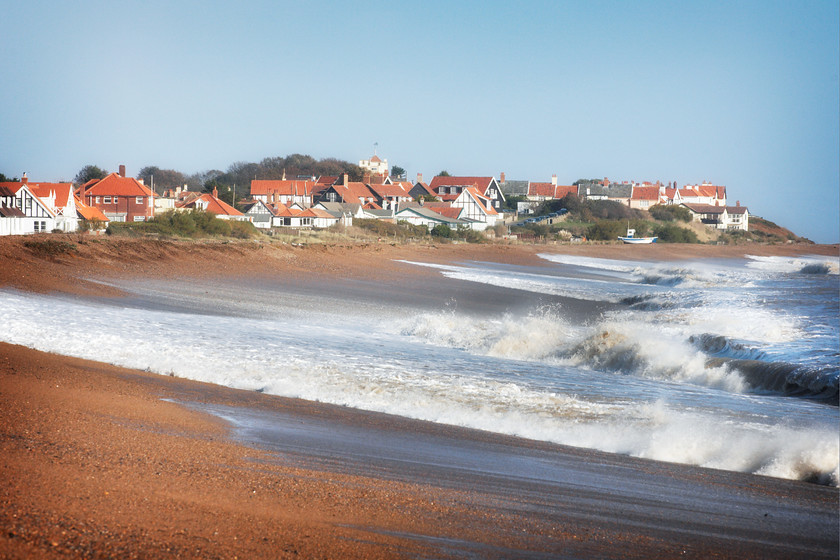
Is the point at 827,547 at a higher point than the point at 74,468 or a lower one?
lower

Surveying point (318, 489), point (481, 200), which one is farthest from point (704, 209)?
point (318, 489)

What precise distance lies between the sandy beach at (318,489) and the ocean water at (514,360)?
74cm

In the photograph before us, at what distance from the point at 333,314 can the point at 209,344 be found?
263 inches

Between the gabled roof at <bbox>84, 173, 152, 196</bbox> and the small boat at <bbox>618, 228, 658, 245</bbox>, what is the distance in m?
55.0

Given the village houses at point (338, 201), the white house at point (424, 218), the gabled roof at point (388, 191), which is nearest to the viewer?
the village houses at point (338, 201)

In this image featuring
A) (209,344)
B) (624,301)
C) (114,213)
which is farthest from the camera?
(114,213)

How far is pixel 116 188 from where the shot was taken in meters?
66.1

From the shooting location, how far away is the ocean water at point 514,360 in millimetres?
9117

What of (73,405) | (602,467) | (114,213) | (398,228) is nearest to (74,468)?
(73,405)

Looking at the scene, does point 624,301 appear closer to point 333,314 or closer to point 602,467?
point 333,314

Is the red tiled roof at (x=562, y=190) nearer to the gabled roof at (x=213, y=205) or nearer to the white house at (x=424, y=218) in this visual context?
the white house at (x=424, y=218)

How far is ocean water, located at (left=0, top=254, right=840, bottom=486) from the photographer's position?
9117mm

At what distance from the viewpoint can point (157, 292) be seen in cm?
2116

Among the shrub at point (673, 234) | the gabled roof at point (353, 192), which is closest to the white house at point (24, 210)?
the gabled roof at point (353, 192)
